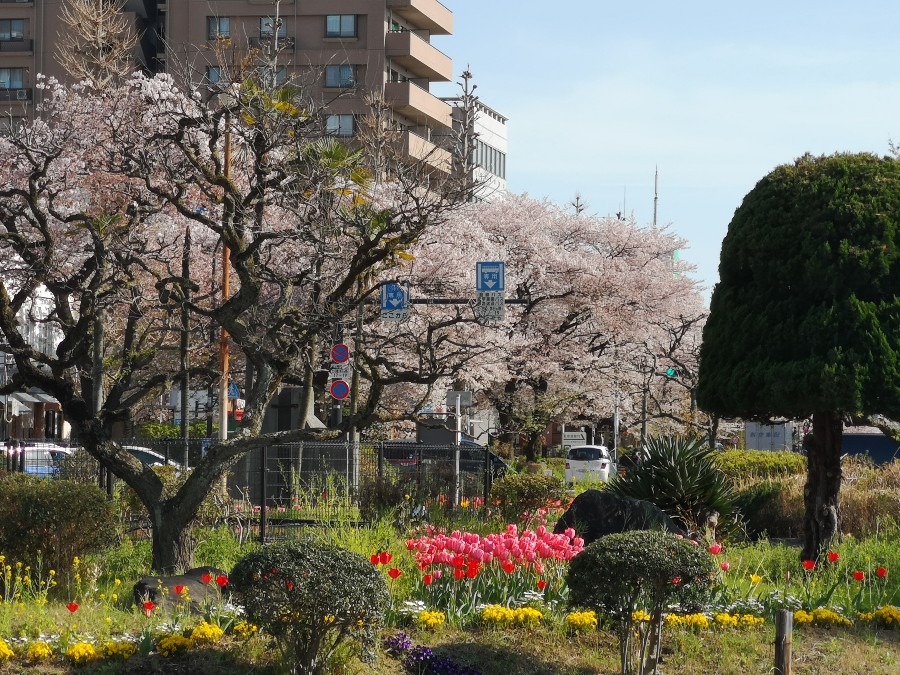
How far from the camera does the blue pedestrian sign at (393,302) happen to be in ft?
80.4

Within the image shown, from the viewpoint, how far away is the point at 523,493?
17734 mm

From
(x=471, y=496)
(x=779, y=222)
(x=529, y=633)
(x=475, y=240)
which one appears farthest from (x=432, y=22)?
(x=529, y=633)

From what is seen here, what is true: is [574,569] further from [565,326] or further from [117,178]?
[565,326]

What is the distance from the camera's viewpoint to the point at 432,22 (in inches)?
2392

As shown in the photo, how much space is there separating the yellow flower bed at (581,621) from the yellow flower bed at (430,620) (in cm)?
103

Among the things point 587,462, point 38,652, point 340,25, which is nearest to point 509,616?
point 38,652

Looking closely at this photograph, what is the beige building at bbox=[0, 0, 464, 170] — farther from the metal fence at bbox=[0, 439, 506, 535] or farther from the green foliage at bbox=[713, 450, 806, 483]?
the metal fence at bbox=[0, 439, 506, 535]

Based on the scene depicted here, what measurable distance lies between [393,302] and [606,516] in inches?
495

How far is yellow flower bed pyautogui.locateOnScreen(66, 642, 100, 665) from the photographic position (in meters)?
8.09

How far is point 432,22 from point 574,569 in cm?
5530

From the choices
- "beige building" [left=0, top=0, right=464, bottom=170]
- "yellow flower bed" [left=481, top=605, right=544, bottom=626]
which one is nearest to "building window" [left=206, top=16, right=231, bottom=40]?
"beige building" [left=0, top=0, right=464, bottom=170]

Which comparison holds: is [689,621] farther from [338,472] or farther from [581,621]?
[338,472]

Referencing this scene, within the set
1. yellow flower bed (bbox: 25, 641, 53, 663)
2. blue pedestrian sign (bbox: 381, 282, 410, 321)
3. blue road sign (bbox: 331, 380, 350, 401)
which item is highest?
blue pedestrian sign (bbox: 381, 282, 410, 321)

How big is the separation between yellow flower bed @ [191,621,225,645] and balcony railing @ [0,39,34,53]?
56785 millimetres
